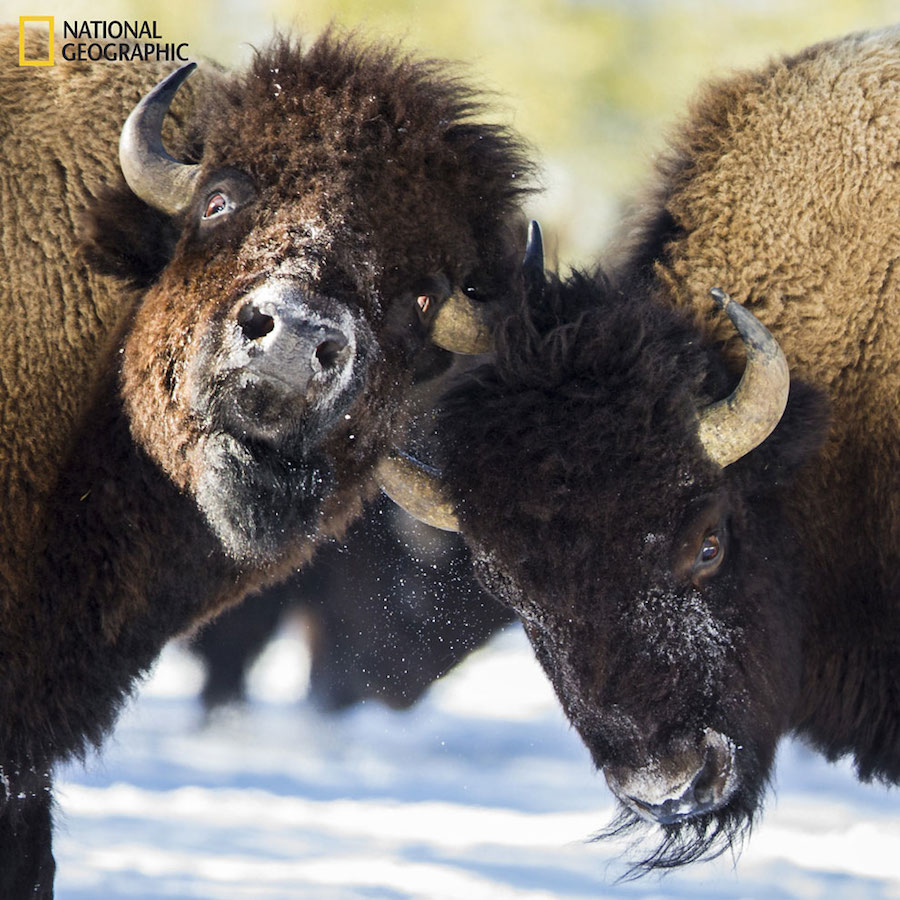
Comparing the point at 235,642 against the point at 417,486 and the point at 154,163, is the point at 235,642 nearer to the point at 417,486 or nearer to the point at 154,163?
the point at 417,486

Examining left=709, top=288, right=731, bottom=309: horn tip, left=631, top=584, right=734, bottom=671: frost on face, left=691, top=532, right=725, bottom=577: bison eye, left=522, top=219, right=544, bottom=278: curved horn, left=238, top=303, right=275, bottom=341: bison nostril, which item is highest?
left=709, top=288, right=731, bottom=309: horn tip

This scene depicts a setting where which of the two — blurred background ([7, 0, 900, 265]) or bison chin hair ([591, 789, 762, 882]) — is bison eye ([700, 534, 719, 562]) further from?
blurred background ([7, 0, 900, 265])

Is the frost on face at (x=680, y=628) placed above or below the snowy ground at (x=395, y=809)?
above

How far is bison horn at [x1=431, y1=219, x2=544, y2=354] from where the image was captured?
3916 mm

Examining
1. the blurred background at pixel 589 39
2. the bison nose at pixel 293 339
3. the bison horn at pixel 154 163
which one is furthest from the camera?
the blurred background at pixel 589 39

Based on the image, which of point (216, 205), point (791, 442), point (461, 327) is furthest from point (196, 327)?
point (791, 442)

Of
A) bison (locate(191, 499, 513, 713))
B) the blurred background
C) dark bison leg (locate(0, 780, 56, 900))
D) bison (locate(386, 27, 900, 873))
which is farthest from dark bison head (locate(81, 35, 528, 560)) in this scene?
the blurred background

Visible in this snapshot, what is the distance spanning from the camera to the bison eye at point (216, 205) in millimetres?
3740

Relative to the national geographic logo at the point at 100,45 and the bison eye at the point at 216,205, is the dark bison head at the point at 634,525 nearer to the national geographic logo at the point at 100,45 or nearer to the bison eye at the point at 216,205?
the bison eye at the point at 216,205

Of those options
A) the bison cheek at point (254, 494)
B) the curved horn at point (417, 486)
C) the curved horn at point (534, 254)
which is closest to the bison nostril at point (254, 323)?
the bison cheek at point (254, 494)

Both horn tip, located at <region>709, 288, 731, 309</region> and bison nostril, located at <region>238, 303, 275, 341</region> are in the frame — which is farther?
horn tip, located at <region>709, 288, 731, 309</region>

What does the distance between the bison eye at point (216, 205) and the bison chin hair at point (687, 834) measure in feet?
6.67

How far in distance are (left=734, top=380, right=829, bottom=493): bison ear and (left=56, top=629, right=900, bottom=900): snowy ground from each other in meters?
1.36

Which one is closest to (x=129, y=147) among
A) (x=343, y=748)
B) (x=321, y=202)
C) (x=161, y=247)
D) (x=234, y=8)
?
(x=161, y=247)
